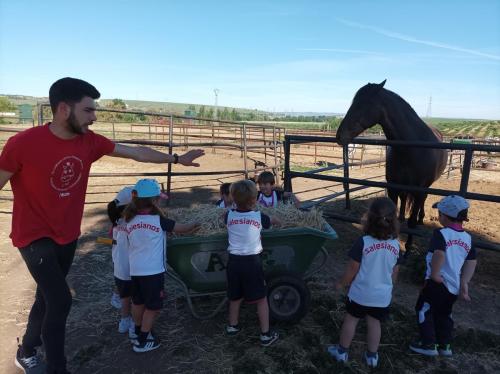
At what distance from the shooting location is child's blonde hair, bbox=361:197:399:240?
2408 millimetres

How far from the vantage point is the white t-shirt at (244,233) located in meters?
2.68

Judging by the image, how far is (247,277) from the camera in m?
2.71

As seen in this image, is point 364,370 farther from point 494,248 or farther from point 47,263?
point 47,263

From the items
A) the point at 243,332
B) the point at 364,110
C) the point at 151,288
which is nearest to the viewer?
the point at 151,288

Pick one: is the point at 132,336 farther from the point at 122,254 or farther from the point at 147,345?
the point at 122,254

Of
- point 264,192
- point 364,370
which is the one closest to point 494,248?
point 364,370

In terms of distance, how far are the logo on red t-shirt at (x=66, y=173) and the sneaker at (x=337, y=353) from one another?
2.10m

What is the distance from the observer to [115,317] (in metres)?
3.23

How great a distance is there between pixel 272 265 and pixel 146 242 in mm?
1068

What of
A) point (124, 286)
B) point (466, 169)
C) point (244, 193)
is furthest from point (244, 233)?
point (466, 169)

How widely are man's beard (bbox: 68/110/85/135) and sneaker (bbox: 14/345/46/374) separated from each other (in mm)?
1564

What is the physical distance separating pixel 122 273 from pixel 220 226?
83 centimetres

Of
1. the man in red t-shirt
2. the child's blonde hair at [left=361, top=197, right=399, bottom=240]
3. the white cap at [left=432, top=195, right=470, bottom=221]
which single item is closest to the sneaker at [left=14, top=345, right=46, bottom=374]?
the man in red t-shirt

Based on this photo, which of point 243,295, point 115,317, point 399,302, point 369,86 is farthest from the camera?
point 369,86
